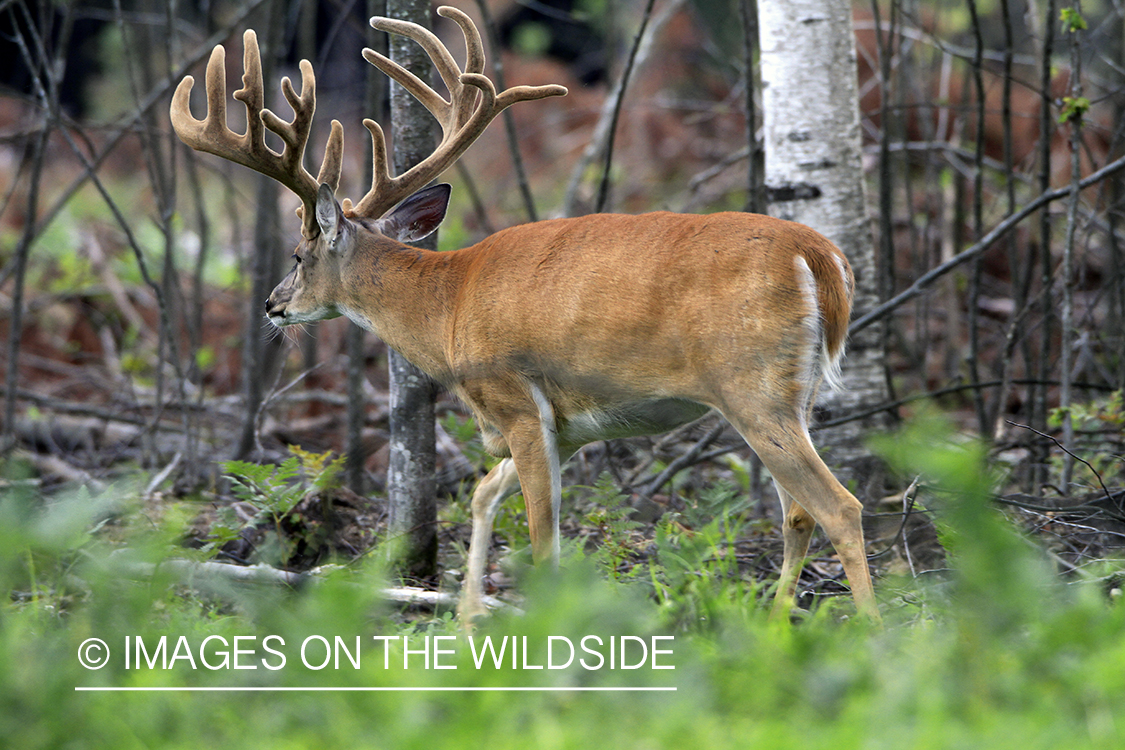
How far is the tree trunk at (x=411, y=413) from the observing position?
15.2 ft

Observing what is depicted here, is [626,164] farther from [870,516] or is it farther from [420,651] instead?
[420,651]

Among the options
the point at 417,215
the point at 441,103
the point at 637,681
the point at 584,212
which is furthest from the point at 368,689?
the point at 584,212

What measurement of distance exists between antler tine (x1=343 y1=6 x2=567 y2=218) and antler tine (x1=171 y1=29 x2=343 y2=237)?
0.25 m

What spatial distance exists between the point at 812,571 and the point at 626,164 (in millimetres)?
9999

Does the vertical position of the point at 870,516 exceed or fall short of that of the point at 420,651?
it falls short

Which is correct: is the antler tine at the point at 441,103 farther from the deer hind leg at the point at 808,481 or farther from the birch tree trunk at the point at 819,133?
the deer hind leg at the point at 808,481

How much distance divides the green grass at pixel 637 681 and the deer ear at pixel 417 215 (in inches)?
86.0

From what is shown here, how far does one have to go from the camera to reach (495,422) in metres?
4.13

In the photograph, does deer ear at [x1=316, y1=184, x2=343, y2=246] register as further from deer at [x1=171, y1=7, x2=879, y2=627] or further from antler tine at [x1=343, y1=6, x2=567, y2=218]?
antler tine at [x1=343, y1=6, x2=567, y2=218]

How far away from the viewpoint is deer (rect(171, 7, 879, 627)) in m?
3.53

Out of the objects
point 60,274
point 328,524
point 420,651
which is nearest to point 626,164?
point 60,274

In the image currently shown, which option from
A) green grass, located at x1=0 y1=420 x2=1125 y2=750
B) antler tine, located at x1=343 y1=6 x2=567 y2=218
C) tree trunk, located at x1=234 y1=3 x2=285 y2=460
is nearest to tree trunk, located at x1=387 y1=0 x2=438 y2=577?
antler tine, located at x1=343 y1=6 x2=567 y2=218

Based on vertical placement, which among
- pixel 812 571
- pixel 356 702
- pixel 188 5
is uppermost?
pixel 188 5

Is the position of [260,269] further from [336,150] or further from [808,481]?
[808,481]
